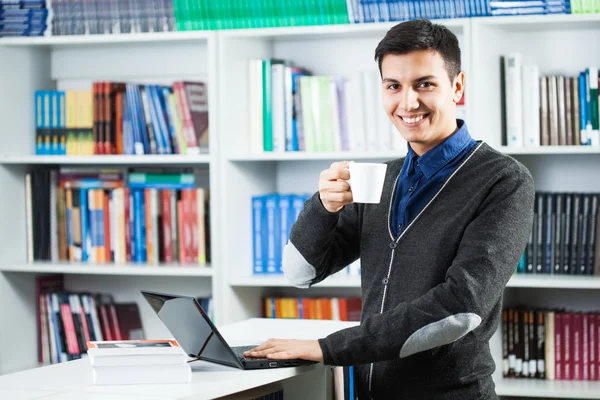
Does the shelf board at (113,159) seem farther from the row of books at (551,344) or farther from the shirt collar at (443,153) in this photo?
the shirt collar at (443,153)

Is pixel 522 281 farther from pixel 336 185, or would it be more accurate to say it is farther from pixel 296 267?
pixel 336 185

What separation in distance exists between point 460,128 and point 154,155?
1.88m

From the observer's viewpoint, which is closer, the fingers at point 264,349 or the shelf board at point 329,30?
the fingers at point 264,349

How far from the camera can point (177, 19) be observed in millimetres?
3637

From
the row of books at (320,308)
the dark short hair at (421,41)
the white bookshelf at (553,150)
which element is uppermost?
the dark short hair at (421,41)

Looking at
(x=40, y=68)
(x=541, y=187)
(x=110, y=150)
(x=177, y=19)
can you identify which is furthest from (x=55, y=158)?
(x=541, y=187)

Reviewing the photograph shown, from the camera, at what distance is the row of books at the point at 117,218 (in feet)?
12.2

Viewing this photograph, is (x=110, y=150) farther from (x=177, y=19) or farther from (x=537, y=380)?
(x=537, y=380)

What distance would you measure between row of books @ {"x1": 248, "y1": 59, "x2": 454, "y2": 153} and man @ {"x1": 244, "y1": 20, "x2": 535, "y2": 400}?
141 cm

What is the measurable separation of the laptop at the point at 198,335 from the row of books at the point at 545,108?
5.68 feet

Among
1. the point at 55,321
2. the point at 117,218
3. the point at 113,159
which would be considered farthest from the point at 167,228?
the point at 55,321

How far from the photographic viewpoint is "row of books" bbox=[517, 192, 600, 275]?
3336 mm

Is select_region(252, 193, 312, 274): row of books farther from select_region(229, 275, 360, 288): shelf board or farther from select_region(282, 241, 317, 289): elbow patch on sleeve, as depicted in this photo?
select_region(282, 241, 317, 289): elbow patch on sleeve

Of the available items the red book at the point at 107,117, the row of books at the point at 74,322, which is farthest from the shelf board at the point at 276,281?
the red book at the point at 107,117
